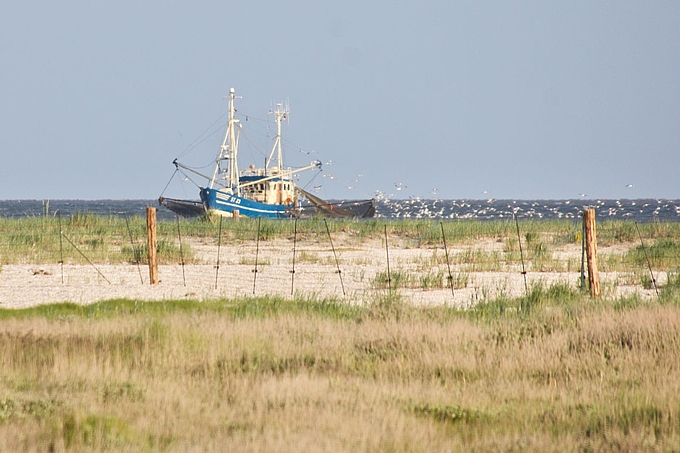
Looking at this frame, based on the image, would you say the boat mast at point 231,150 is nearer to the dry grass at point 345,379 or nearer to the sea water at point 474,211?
the sea water at point 474,211

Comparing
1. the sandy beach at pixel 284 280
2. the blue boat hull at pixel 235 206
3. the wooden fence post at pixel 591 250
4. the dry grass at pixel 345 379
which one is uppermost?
the blue boat hull at pixel 235 206

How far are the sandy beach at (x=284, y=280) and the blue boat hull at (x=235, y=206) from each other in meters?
23.6

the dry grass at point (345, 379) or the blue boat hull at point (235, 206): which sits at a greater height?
the blue boat hull at point (235, 206)

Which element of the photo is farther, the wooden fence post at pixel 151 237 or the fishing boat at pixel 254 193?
the fishing boat at pixel 254 193

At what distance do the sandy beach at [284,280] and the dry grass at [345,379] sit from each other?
2943mm

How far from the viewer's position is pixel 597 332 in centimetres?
1009

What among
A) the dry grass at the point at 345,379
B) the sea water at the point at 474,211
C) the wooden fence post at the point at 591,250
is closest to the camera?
the dry grass at the point at 345,379

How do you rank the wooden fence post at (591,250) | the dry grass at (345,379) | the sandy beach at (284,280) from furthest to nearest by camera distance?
the sandy beach at (284,280) → the wooden fence post at (591,250) → the dry grass at (345,379)

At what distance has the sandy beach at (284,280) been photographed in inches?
621

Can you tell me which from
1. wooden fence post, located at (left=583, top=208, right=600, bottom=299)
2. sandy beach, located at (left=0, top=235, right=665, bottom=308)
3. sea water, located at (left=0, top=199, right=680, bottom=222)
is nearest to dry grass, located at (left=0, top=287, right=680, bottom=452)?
wooden fence post, located at (left=583, top=208, right=600, bottom=299)

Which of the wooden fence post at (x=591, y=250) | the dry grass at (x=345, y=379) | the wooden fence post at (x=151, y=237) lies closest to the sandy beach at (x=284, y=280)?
the wooden fence post at (x=151, y=237)

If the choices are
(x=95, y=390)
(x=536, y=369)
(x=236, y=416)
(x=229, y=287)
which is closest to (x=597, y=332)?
(x=536, y=369)

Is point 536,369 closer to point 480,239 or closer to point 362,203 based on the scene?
point 480,239

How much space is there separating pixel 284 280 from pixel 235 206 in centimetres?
3185
